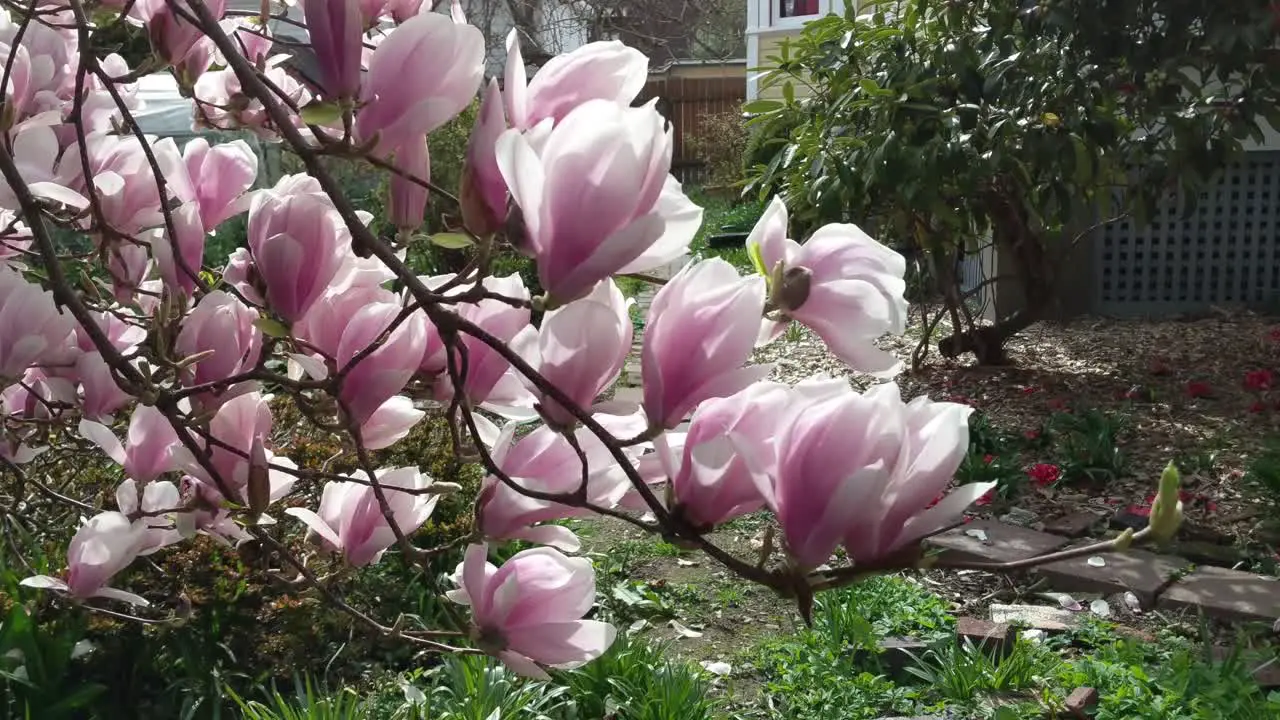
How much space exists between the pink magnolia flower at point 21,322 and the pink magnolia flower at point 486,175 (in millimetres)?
562

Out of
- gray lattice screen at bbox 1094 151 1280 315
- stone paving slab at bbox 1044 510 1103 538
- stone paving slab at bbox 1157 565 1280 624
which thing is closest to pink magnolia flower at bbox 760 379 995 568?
stone paving slab at bbox 1157 565 1280 624

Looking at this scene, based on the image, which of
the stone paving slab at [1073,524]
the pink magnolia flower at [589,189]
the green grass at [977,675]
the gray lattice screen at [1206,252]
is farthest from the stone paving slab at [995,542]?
the gray lattice screen at [1206,252]

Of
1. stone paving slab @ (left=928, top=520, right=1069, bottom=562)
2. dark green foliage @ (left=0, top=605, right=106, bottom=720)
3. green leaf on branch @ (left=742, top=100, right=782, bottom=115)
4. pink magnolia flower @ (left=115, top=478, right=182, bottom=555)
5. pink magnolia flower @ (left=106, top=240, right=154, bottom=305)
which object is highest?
pink magnolia flower @ (left=106, top=240, right=154, bottom=305)

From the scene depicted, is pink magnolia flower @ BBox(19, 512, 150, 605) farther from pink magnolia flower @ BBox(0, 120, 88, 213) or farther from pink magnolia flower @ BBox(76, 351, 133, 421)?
pink magnolia flower @ BBox(0, 120, 88, 213)

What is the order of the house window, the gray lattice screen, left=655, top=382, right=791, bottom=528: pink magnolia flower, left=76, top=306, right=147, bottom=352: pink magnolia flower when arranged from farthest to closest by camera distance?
the house window → the gray lattice screen → left=76, top=306, right=147, bottom=352: pink magnolia flower → left=655, top=382, right=791, bottom=528: pink magnolia flower

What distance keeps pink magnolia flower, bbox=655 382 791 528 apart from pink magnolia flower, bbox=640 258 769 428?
0.01 m

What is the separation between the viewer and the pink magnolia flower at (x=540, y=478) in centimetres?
75

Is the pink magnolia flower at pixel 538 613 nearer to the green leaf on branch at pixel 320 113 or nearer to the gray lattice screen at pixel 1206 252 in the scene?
the green leaf on branch at pixel 320 113

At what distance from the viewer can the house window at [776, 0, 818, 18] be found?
12695 mm

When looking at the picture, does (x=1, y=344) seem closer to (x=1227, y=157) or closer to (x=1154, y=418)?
(x=1227, y=157)

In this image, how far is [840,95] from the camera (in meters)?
4.66

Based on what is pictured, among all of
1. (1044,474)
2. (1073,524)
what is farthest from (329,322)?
(1044,474)

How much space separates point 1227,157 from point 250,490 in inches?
147

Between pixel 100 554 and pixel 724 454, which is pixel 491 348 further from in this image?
pixel 100 554
